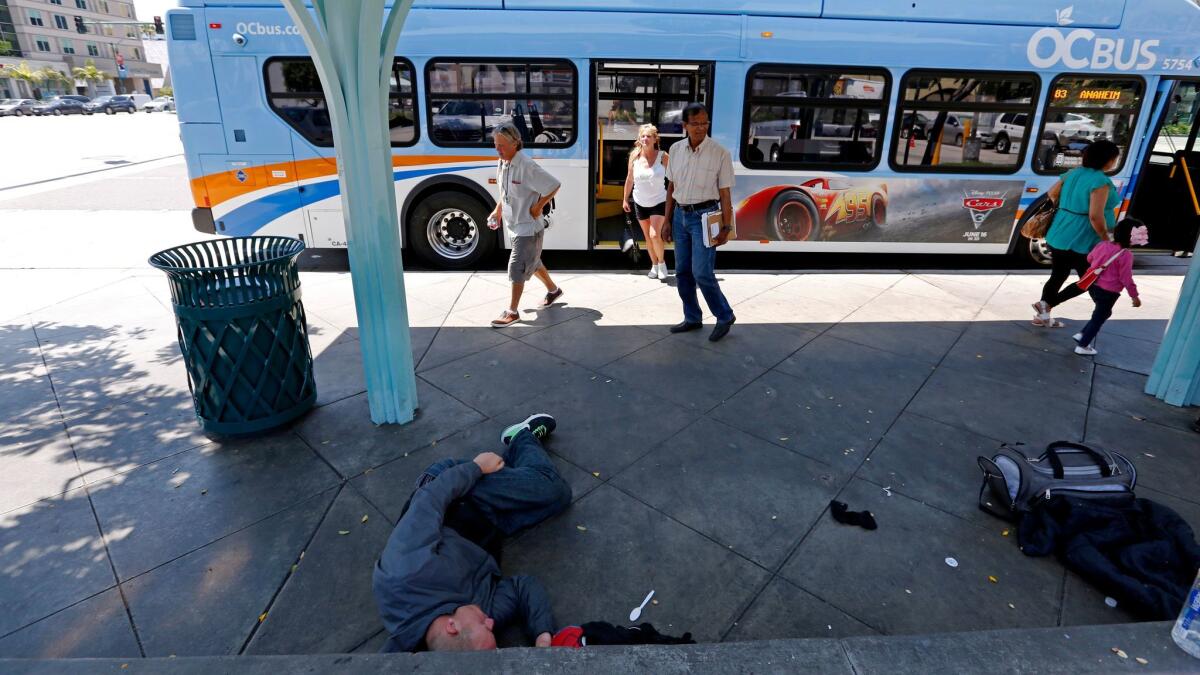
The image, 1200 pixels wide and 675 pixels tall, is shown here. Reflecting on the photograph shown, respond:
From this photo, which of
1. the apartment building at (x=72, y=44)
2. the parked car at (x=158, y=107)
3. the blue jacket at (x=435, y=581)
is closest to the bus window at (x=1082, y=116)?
the blue jacket at (x=435, y=581)

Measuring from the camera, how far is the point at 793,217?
26.4ft

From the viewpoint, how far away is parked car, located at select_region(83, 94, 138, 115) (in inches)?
2064

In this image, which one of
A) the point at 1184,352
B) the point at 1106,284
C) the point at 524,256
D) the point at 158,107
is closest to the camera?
the point at 1184,352

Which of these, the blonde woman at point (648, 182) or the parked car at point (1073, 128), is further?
the parked car at point (1073, 128)

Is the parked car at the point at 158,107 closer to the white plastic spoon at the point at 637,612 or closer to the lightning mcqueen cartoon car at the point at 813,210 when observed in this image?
the lightning mcqueen cartoon car at the point at 813,210

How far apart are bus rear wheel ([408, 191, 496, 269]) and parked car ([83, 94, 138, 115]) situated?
60675 millimetres

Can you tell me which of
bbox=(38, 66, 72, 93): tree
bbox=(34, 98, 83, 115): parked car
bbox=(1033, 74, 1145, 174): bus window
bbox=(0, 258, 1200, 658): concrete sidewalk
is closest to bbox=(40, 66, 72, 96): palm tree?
bbox=(38, 66, 72, 93): tree

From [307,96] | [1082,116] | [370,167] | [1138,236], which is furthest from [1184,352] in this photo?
[307,96]

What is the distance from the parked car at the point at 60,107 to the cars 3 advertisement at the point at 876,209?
2440 inches

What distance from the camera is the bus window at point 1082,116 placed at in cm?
759

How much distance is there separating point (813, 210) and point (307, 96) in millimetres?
6256

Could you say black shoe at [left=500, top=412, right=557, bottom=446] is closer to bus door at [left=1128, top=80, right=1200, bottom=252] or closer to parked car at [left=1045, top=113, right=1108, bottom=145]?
parked car at [left=1045, top=113, right=1108, bottom=145]

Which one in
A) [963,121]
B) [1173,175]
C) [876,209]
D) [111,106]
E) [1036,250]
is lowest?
[1036,250]

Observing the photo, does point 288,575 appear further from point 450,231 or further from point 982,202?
point 982,202
